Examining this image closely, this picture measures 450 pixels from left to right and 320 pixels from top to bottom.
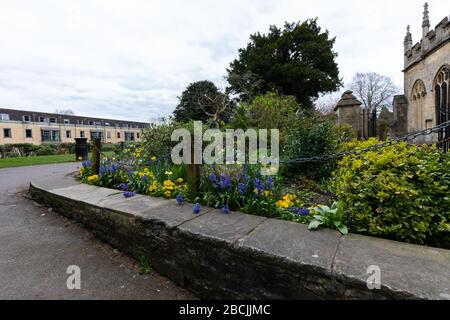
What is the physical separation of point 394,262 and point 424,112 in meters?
15.7

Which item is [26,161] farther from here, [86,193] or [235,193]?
[235,193]

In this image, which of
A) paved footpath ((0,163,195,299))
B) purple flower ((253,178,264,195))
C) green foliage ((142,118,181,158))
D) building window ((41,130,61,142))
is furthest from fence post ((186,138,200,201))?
building window ((41,130,61,142))

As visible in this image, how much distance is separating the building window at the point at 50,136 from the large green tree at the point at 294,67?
46.5m

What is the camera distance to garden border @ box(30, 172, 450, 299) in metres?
1.33

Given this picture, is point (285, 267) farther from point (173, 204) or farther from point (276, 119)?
point (276, 119)

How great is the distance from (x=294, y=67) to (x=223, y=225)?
18.8 metres

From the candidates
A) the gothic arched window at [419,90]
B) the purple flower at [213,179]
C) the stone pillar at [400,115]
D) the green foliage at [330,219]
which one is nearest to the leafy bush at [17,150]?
the purple flower at [213,179]

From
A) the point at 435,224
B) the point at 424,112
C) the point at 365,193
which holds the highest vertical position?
the point at 424,112

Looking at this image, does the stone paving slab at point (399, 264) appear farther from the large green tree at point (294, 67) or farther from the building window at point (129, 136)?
the building window at point (129, 136)

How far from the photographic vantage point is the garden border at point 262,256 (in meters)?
1.33

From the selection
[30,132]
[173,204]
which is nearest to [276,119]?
[173,204]

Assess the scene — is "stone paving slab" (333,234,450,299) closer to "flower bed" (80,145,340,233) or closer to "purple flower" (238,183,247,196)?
"flower bed" (80,145,340,233)

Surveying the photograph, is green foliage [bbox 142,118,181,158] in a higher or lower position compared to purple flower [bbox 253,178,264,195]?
higher

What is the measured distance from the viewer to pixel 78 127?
52094mm
